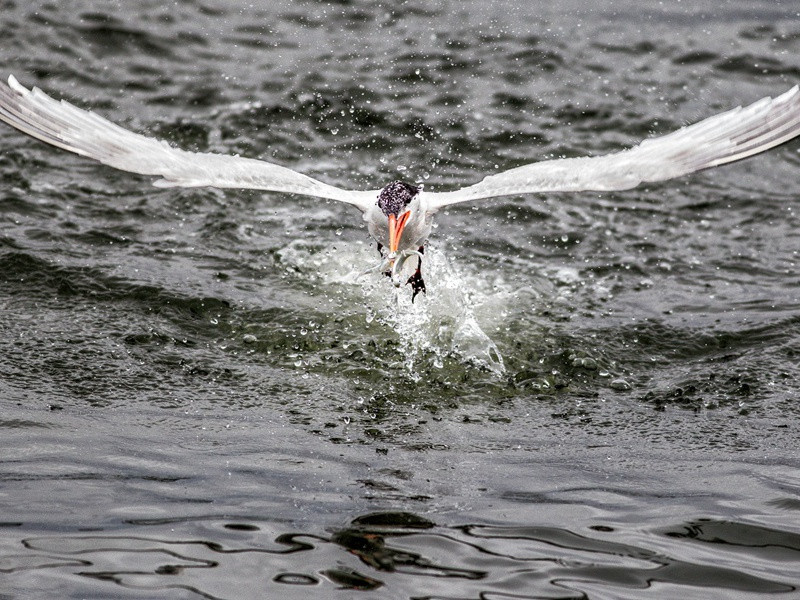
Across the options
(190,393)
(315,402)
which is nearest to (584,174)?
(315,402)

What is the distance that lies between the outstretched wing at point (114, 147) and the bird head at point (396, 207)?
639 mm

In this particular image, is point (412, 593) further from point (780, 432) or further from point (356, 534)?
point (780, 432)

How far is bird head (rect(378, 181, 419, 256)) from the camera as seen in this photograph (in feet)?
22.9

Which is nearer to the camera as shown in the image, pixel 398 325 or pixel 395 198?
pixel 395 198

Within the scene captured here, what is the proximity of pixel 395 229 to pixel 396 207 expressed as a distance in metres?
0.14

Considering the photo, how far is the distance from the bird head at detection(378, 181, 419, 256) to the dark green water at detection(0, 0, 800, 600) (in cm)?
100

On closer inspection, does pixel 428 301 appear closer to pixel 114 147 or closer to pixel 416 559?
pixel 114 147

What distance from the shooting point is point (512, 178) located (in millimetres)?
7297

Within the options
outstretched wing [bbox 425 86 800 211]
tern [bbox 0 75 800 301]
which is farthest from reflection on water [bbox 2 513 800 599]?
outstretched wing [bbox 425 86 800 211]

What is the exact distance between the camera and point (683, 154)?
6.95 m

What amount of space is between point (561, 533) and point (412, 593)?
909 millimetres

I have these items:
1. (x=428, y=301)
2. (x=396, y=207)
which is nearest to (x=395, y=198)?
(x=396, y=207)

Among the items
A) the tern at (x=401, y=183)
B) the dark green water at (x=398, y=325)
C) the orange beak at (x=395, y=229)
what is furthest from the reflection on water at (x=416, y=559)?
the tern at (x=401, y=183)

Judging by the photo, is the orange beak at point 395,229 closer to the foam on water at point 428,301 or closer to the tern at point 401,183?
the tern at point 401,183
